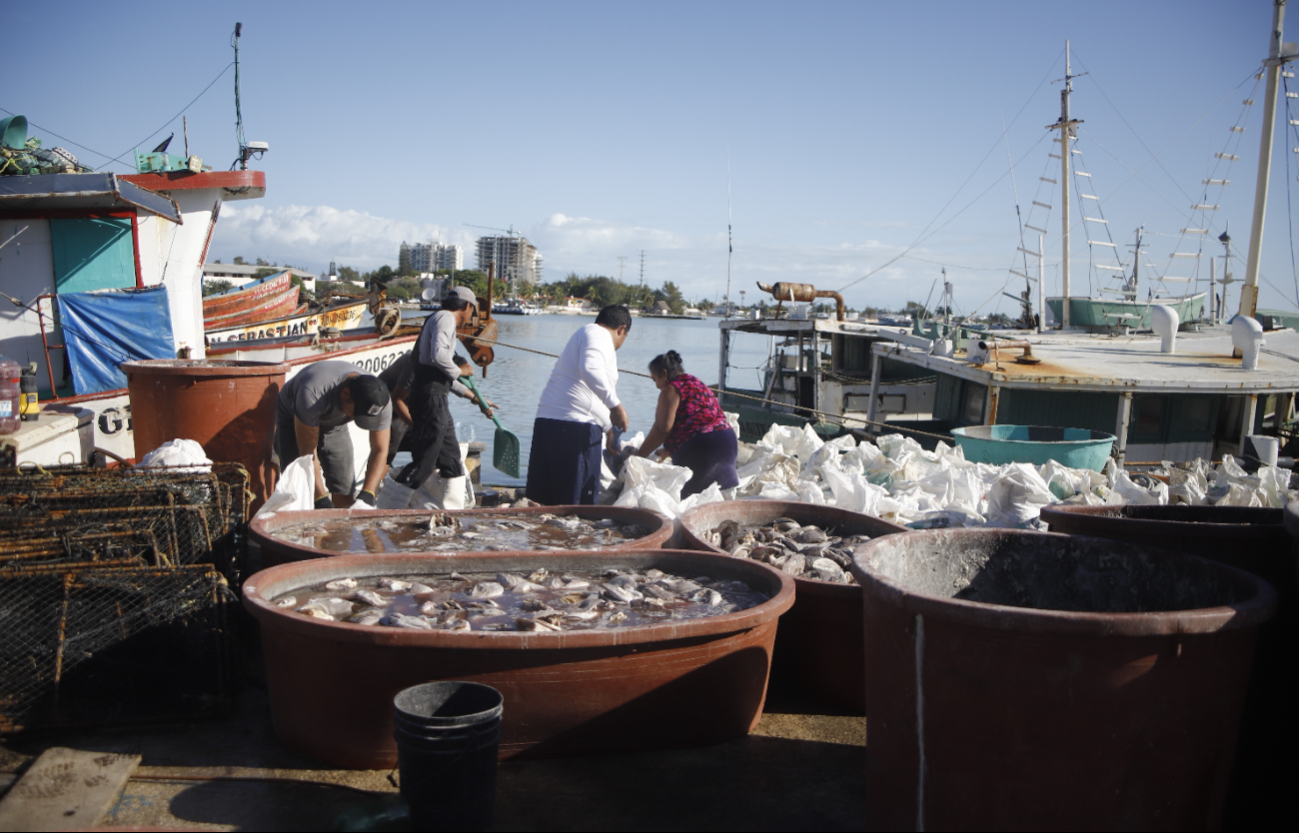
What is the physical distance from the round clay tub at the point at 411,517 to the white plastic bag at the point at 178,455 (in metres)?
0.56

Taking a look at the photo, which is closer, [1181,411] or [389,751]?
[389,751]

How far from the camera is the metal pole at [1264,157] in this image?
15.9m

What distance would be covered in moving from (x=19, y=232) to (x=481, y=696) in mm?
8895

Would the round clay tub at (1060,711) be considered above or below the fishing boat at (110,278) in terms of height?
below

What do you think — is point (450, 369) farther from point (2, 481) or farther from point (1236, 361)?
point (1236, 361)

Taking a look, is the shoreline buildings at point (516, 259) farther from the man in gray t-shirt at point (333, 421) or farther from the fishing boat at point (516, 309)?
the man in gray t-shirt at point (333, 421)

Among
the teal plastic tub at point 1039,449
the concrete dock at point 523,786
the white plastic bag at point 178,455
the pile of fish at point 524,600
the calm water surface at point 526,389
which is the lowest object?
the calm water surface at point 526,389

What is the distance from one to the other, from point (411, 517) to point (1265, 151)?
1824 cm

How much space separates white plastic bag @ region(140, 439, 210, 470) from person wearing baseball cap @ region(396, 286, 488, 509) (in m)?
1.47

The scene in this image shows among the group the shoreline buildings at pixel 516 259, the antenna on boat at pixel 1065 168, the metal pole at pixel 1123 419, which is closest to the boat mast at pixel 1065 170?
the antenna on boat at pixel 1065 168

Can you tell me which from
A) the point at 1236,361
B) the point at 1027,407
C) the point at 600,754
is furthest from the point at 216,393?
the point at 1236,361

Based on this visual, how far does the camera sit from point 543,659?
2.95 m

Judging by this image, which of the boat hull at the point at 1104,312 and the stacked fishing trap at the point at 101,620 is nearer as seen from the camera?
the stacked fishing trap at the point at 101,620

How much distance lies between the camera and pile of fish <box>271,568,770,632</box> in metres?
3.35
